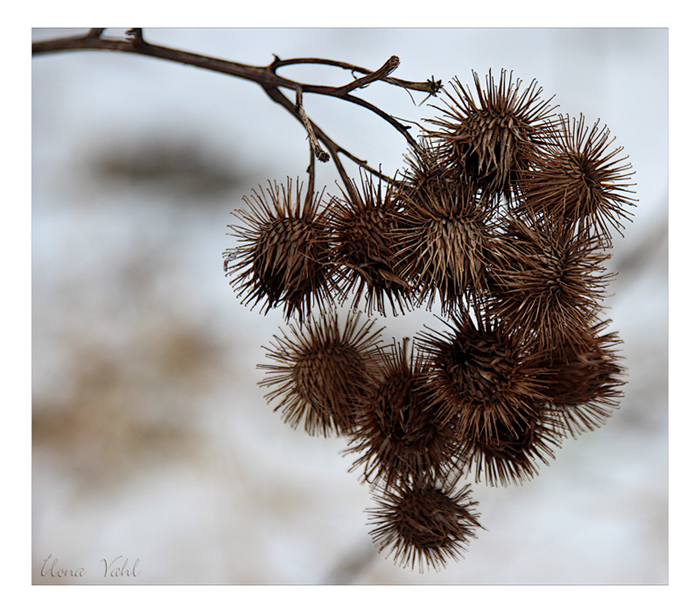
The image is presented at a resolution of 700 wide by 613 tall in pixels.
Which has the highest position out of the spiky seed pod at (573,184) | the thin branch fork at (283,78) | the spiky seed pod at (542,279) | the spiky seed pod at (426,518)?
the thin branch fork at (283,78)

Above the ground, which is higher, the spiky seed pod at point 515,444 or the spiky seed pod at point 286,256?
the spiky seed pod at point 286,256

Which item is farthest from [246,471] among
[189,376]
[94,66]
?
[94,66]

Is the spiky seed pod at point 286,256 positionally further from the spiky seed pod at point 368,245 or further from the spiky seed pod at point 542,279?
the spiky seed pod at point 542,279

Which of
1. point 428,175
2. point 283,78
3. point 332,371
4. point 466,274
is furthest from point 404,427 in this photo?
point 283,78

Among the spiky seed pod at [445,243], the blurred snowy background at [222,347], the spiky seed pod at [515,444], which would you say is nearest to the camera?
the spiky seed pod at [445,243]

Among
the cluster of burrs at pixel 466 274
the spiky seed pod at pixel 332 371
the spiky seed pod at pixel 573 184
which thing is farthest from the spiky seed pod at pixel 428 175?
the spiky seed pod at pixel 332 371

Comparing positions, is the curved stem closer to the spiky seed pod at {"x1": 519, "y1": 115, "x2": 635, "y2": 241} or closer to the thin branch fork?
the thin branch fork

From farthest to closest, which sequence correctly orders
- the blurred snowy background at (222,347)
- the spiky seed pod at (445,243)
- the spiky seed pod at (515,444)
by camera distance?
the blurred snowy background at (222,347)
the spiky seed pod at (515,444)
the spiky seed pod at (445,243)

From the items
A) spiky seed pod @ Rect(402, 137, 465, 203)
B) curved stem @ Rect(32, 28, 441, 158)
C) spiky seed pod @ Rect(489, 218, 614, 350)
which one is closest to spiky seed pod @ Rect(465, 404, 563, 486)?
spiky seed pod @ Rect(489, 218, 614, 350)
